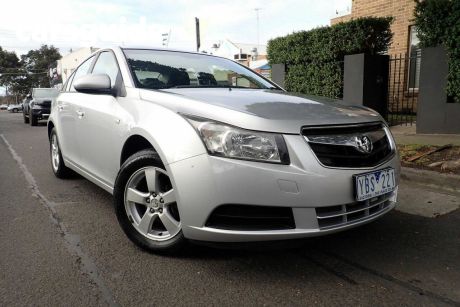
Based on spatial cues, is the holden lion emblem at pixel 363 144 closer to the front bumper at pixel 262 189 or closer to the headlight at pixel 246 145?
the front bumper at pixel 262 189

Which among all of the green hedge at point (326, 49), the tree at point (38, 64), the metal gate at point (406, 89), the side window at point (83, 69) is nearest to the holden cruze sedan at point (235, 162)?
the side window at point (83, 69)

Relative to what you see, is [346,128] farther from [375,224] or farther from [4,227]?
[4,227]

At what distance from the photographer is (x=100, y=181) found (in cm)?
396

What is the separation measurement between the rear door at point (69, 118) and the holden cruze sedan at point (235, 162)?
1001mm

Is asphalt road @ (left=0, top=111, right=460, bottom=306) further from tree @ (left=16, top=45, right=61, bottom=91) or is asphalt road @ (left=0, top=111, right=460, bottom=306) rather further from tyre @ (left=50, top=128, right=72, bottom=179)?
tree @ (left=16, top=45, right=61, bottom=91)

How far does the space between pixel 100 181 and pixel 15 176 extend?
272 cm

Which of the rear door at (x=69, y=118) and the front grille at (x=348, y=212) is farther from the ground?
the rear door at (x=69, y=118)

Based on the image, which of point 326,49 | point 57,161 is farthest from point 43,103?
point 57,161

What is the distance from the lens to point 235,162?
2516mm

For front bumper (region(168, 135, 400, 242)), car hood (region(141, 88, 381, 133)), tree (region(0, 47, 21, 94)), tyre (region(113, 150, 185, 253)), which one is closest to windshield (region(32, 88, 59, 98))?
tyre (region(113, 150, 185, 253))

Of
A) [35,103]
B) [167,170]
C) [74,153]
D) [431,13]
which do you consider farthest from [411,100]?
[35,103]

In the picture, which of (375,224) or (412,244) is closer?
(412,244)

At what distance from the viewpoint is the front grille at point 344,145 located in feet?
8.69

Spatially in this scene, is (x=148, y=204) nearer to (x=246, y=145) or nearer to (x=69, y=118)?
(x=246, y=145)
